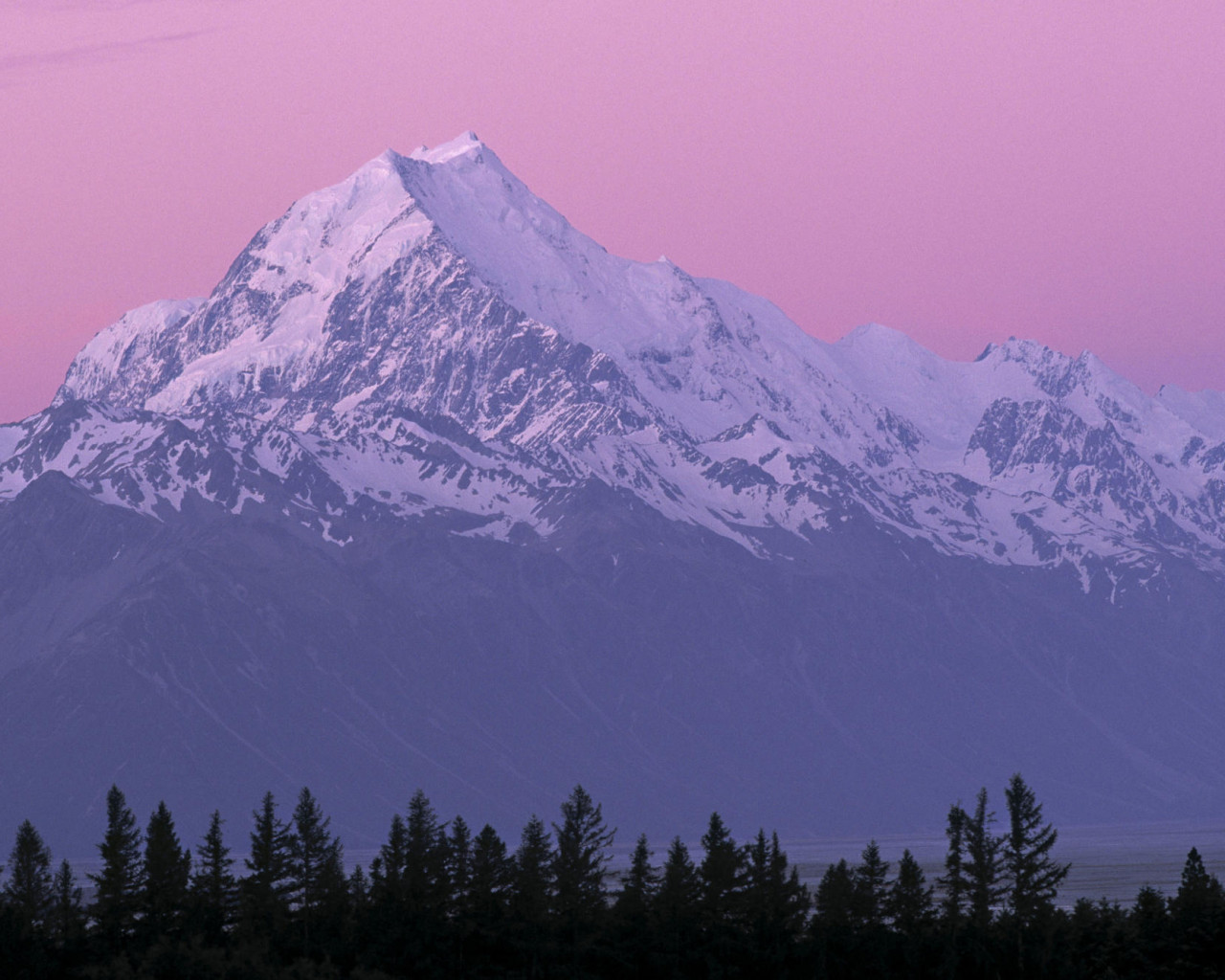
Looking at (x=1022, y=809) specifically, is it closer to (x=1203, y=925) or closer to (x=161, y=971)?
(x=1203, y=925)

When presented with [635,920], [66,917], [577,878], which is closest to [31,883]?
[66,917]

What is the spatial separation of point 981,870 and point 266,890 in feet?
132

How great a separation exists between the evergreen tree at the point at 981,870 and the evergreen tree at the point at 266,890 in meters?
38.4

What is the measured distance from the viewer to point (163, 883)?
449 feet

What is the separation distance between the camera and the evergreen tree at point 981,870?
129500 mm

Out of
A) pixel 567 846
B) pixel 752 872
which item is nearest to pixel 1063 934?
pixel 752 872

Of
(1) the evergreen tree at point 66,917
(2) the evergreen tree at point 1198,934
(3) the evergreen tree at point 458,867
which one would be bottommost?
(2) the evergreen tree at point 1198,934

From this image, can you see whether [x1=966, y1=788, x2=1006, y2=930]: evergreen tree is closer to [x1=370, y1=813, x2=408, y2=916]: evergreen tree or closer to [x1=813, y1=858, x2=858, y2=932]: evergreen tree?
[x1=813, y1=858, x2=858, y2=932]: evergreen tree

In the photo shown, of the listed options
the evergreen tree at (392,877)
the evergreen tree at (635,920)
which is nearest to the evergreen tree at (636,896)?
the evergreen tree at (635,920)

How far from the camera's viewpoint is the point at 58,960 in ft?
412

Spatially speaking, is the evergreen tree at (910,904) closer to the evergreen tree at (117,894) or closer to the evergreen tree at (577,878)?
the evergreen tree at (577,878)

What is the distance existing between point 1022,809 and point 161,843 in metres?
50.2

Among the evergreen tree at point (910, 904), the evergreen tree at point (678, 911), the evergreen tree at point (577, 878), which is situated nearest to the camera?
the evergreen tree at point (678, 911)

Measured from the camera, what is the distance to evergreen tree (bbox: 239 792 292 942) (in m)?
131
